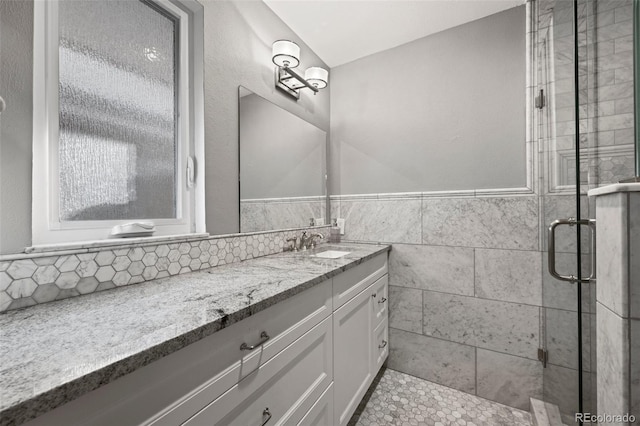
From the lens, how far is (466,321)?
5.78 feet

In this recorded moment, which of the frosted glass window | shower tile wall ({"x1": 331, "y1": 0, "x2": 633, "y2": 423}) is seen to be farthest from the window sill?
shower tile wall ({"x1": 331, "y1": 0, "x2": 633, "y2": 423})

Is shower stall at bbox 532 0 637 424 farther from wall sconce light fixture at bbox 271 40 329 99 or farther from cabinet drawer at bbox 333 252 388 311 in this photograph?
wall sconce light fixture at bbox 271 40 329 99

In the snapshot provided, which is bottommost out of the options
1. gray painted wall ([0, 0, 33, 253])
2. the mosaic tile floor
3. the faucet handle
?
the mosaic tile floor

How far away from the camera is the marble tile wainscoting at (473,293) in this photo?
62.1 inches

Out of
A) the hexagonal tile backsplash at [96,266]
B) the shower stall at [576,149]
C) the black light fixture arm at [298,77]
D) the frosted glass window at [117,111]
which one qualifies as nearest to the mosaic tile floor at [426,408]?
the shower stall at [576,149]

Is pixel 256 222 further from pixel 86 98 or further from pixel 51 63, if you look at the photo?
pixel 51 63

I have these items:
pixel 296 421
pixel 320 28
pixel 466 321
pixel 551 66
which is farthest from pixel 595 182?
pixel 320 28

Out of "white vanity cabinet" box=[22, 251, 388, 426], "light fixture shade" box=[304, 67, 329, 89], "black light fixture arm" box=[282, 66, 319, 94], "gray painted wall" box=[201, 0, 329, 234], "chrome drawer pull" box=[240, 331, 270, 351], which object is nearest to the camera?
"white vanity cabinet" box=[22, 251, 388, 426]

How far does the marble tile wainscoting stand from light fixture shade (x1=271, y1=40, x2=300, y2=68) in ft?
3.72

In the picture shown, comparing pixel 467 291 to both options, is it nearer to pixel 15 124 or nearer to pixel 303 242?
pixel 303 242

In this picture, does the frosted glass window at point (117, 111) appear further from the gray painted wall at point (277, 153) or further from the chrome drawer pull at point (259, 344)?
the chrome drawer pull at point (259, 344)

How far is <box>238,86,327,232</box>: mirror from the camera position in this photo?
156cm

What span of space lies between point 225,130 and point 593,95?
1566mm

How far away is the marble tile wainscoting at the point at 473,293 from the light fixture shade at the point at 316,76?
984 millimetres
